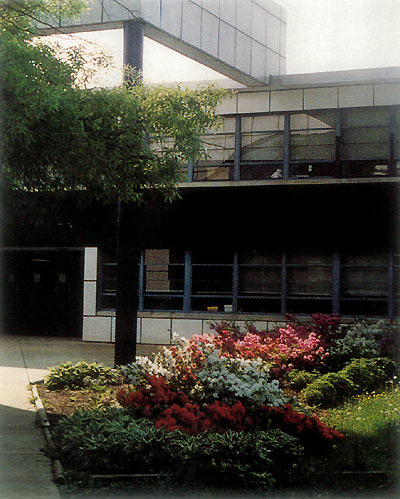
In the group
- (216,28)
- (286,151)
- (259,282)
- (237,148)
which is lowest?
(259,282)

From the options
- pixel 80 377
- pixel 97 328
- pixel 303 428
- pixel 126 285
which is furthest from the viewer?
pixel 97 328

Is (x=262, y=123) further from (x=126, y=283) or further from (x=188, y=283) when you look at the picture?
(x=126, y=283)

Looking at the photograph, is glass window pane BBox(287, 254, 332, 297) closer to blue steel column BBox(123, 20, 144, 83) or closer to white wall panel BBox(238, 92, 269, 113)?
white wall panel BBox(238, 92, 269, 113)

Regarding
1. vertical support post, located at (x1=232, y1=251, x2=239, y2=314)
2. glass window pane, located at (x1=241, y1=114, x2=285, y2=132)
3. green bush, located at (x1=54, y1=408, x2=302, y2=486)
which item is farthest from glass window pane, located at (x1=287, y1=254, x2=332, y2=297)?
green bush, located at (x1=54, y1=408, x2=302, y2=486)

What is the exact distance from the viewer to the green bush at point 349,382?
35.9ft

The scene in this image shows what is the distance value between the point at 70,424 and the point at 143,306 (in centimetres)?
1224

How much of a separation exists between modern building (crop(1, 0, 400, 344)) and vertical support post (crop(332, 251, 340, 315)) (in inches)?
1.4

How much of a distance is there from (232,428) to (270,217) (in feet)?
38.6

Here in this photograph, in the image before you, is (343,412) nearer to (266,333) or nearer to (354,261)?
(266,333)

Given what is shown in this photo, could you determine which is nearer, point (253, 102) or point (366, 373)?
point (366, 373)

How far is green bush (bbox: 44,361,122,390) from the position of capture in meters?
12.4

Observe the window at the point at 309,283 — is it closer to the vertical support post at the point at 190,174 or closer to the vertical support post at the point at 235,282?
the vertical support post at the point at 235,282

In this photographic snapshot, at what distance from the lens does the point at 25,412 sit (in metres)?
10.6

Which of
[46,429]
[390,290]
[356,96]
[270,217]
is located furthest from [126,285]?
[356,96]
